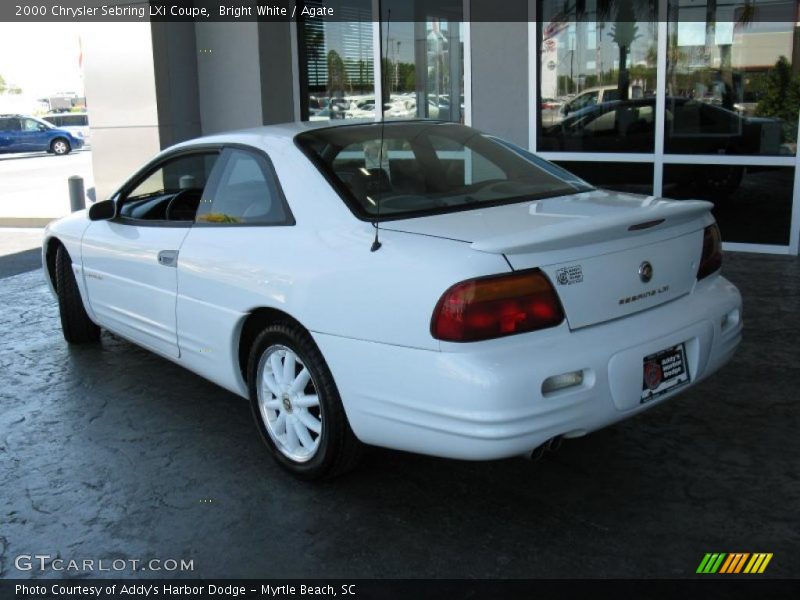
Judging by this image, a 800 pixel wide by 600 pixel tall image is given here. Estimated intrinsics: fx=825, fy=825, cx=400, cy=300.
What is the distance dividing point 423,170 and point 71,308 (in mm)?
2943

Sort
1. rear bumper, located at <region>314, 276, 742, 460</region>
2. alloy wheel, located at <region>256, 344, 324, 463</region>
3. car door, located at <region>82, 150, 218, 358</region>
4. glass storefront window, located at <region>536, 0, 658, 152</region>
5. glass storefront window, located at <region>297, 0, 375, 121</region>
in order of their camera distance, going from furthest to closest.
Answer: glass storefront window, located at <region>297, 0, 375, 121</region>, glass storefront window, located at <region>536, 0, 658, 152</region>, car door, located at <region>82, 150, 218, 358</region>, alloy wheel, located at <region>256, 344, 324, 463</region>, rear bumper, located at <region>314, 276, 742, 460</region>

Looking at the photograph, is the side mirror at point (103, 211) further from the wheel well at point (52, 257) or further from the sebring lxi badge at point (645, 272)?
the sebring lxi badge at point (645, 272)

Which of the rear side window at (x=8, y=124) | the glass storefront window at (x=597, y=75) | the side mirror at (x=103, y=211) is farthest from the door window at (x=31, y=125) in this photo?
the side mirror at (x=103, y=211)

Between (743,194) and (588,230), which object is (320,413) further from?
(743,194)

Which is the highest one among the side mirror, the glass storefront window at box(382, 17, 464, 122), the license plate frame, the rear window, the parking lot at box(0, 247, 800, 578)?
the glass storefront window at box(382, 17, 464, 122)

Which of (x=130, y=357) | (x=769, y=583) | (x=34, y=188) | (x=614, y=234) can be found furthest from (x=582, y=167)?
(x=34, y=188)

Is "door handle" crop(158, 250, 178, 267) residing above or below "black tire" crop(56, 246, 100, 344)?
above

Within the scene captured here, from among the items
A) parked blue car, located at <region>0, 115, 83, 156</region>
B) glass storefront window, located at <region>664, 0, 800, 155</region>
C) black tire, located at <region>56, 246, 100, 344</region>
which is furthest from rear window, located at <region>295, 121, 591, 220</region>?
parked blue car, located at <region>0, 115, 83, 156</region>

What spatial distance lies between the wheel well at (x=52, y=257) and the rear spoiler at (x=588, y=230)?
364cm

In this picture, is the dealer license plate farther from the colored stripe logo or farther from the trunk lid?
the colored stripe logo

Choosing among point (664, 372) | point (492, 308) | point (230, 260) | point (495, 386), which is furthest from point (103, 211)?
point (664, 372)

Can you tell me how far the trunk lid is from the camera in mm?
2865

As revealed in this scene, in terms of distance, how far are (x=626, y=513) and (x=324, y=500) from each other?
46.5 inches

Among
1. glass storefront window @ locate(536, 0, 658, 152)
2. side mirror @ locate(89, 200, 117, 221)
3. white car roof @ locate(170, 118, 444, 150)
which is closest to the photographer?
white car roof @ locate(170, 118, 444, 150)
